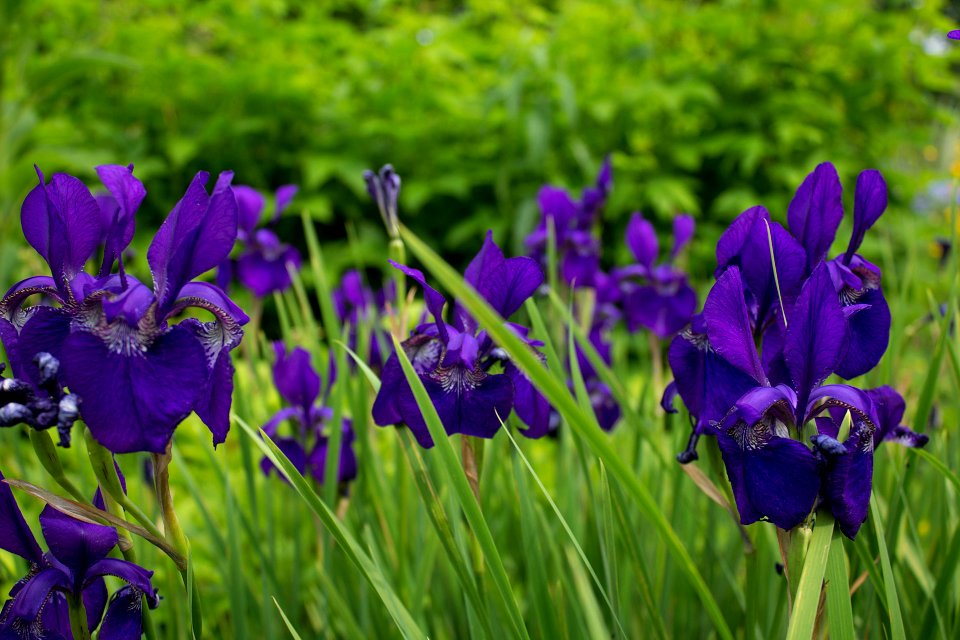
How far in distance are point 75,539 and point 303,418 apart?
Answer: 0.74m

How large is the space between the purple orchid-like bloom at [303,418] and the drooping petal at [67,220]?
67 cm

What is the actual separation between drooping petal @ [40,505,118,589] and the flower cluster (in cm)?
56

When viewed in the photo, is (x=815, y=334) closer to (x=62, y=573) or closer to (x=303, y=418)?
(x=62, y=573)

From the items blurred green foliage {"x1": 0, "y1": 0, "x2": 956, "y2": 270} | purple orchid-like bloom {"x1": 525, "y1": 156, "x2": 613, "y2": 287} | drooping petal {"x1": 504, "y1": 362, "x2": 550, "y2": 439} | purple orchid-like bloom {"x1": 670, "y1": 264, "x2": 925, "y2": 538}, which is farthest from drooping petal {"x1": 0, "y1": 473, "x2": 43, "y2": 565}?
blurred green foliage {"x1": 0, "y1": 0, "x2": 956, "y2": 270}

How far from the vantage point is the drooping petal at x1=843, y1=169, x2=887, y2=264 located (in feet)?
2.96

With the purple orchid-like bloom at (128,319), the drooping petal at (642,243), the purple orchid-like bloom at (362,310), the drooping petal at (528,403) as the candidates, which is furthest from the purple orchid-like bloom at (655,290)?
the purple orchid-like bloom at (128,319)

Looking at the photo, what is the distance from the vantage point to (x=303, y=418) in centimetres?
148

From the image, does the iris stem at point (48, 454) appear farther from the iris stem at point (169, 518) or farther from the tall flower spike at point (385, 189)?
the tall flower spike at point (385, 189)

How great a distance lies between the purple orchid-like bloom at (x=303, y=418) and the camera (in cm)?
142

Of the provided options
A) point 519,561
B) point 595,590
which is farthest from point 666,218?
point 595,590

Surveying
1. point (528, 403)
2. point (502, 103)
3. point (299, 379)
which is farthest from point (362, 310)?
point (502, 103)

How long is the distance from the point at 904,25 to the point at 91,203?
17.0 ft

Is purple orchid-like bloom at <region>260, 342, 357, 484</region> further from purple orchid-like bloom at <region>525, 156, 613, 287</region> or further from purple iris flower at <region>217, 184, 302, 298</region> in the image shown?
purple orchid-like bloom at <region>525, 156, 613, 287</region>

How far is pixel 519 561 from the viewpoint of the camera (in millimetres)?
1551
